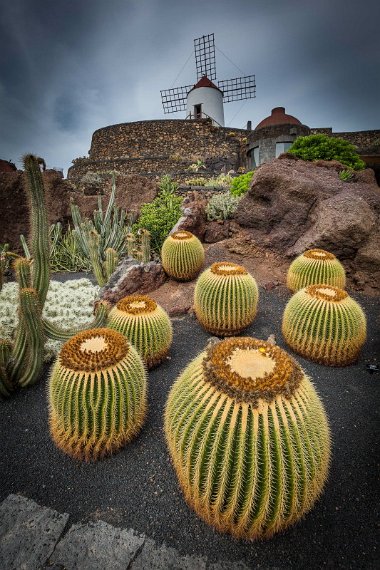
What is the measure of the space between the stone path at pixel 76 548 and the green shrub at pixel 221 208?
6861mm

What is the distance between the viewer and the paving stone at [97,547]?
1.81 metres

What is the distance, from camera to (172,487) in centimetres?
225

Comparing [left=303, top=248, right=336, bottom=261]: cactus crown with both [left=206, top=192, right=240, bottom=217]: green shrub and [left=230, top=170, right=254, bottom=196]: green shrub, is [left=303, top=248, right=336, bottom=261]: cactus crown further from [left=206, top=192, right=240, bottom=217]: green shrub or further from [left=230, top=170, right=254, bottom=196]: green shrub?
[left=230, top=170, right=254, bottom=196]: green shrub

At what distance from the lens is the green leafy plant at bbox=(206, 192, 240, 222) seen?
7883 mm

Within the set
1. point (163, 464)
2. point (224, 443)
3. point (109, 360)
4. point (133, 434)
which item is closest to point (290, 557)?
point (224, 443)

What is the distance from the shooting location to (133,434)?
2582 millimetres

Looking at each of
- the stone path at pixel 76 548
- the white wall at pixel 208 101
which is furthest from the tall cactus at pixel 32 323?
the white wall at pixel 208 101

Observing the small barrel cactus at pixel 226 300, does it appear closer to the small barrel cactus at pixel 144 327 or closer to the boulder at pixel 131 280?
the small barrel cactus at pixel 144 327

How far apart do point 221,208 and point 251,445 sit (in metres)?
6.90

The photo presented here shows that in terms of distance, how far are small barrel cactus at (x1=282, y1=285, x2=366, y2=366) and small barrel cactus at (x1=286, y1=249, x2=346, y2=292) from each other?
1.14m

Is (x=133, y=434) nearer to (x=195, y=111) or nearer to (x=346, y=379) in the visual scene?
(x=346, y=379)

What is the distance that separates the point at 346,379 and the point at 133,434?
2.32 meters

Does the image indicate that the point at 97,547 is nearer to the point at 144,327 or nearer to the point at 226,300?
the point at 144,327

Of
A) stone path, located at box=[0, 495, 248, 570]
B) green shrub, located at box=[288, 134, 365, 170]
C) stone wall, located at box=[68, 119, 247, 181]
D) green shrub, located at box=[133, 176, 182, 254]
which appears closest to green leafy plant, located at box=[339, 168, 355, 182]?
green shrub, located at box=[288, 134, 365, 170]
